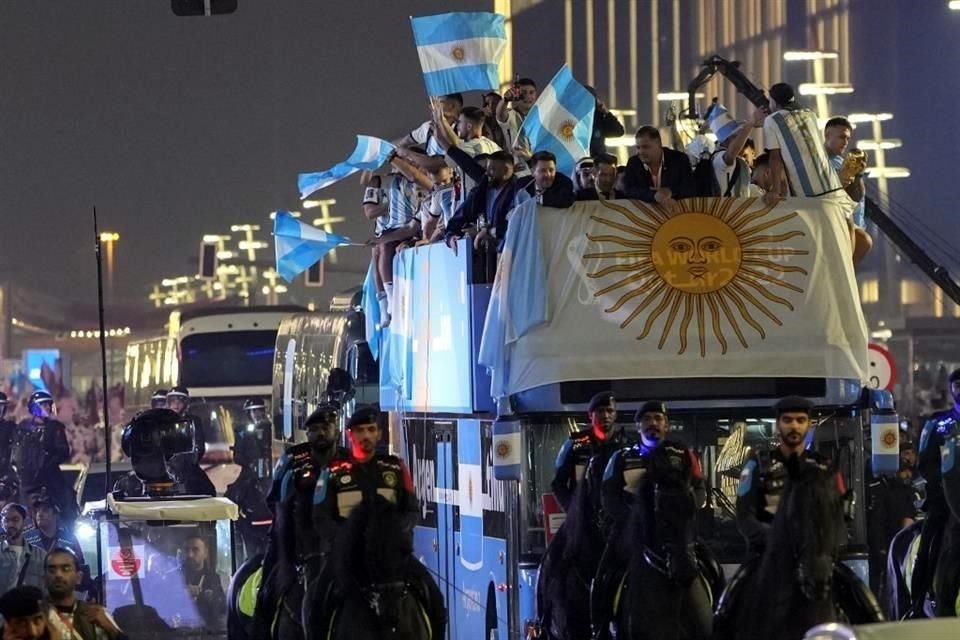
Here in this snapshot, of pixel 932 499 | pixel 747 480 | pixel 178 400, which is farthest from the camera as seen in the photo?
pixel 178 400

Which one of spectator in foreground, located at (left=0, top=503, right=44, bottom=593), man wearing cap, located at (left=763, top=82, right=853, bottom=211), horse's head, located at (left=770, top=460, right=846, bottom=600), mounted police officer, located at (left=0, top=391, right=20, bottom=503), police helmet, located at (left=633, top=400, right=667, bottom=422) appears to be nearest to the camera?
horse's head, located at (left=770, top=460, right=846, bottom=600)

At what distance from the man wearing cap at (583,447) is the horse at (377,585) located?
1.47 metres

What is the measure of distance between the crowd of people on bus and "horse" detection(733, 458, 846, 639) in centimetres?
394

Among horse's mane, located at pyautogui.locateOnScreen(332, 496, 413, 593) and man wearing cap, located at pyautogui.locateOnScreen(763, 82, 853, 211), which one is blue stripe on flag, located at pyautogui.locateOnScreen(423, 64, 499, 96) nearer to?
man wearing cap, located at pyautogui.locateOnScreen(763, 82, 853, 211)

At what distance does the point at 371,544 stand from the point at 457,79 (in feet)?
29.0

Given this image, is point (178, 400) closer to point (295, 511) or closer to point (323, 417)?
point (323, 417)

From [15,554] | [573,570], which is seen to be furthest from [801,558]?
[15,554]

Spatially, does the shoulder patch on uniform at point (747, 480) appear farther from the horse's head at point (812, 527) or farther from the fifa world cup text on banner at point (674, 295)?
the fifa world cup text on banner at point (674, 295)

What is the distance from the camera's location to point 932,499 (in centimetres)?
1589

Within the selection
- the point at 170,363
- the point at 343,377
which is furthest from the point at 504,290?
the point at 170,363

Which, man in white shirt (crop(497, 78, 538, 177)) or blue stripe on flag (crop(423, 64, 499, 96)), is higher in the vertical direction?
blue stripe on flag (crop(423, 64, 499, 96))

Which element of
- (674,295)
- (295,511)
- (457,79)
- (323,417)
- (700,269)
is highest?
(457,79)

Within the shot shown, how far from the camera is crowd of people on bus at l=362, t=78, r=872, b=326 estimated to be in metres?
16.2

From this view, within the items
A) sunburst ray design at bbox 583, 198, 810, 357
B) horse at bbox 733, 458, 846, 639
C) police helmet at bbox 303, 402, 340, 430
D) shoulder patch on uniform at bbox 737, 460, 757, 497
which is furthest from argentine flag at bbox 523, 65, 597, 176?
horse at bbox 733, 458, 846, 639
